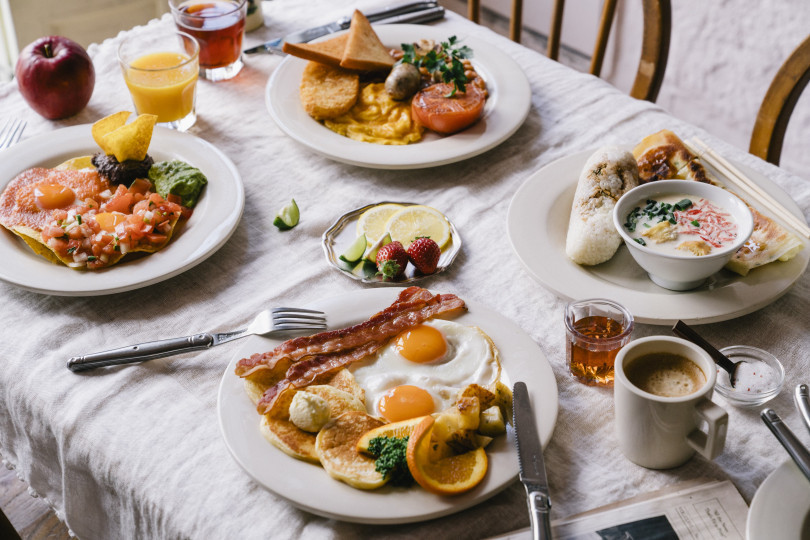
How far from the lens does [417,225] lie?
1.63m

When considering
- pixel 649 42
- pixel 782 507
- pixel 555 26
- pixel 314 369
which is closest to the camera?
pixel 782 507

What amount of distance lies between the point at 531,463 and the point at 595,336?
334mm

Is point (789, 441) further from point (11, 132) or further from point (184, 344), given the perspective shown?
point (11, 132)

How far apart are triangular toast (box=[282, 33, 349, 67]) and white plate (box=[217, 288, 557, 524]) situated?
1.05m

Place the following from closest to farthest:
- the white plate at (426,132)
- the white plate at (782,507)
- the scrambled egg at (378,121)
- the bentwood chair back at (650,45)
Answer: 1. the white plate at (782,507)
2. the white plate at (426,132)
3. the scrambled egg at (378,121)
4. the bentwood chair back at (650,45)

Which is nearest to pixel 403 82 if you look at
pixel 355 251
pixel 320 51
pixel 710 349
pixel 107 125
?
pixel 320 51

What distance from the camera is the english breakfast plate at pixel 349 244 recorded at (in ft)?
5.04

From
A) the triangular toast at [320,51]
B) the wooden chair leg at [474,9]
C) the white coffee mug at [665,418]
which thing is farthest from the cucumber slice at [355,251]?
the wooden chair leg at [474,9]

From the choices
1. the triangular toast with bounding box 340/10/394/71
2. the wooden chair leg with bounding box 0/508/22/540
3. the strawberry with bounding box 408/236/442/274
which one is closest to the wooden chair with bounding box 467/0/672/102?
the triangular toast with bounding box 340/10/394/71

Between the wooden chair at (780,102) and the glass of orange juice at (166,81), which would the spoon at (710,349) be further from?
the glass of orange juice at (166,81)

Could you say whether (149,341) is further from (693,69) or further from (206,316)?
(693,69)

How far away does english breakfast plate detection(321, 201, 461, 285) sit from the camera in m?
1.54

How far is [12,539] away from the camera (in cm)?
147

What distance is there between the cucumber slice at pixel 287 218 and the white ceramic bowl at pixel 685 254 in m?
0.69
